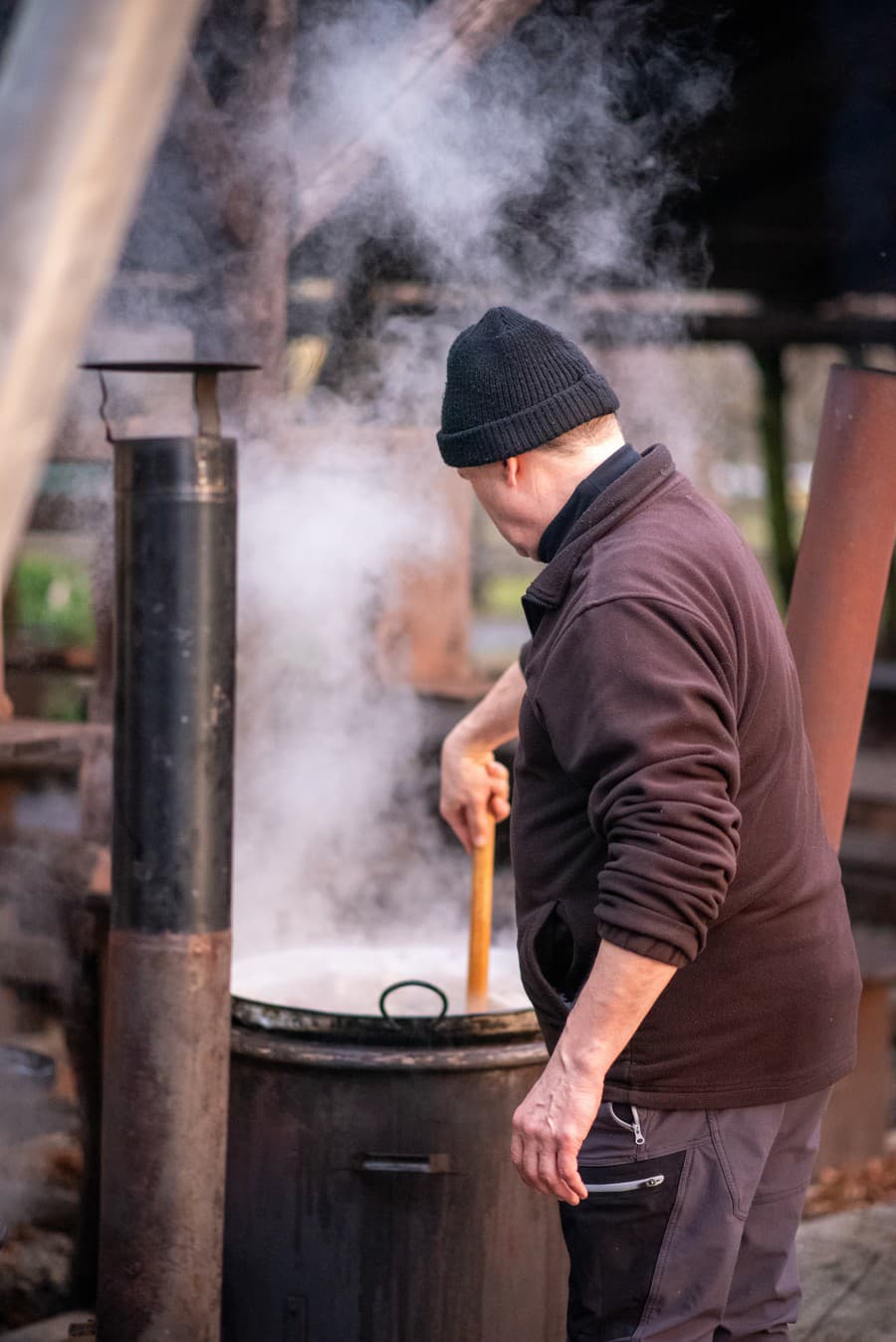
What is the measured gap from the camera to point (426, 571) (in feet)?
17.5

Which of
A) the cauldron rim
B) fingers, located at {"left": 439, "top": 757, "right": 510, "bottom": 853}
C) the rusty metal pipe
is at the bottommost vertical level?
the cauldron rim

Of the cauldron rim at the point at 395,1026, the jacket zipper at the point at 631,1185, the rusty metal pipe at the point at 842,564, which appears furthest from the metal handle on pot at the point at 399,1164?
the rusty metal pipe at the point at 842,564

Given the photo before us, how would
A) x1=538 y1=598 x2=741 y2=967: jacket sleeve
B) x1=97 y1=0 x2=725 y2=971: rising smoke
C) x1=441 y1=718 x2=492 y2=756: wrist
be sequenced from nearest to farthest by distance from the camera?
x1=538 y1=598 x2=741 y2=967: jacket sleeve, x1=441 y1=718 x2=492 y2=756: wrist, x1=97 y1=0 x2=725 y2=971: rising smoke

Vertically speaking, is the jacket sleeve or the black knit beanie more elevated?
the black knit beanie

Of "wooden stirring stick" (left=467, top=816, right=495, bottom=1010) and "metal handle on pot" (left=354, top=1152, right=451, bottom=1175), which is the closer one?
"metal handle on pot" (left=354, top=1152, right=451, bottom=1175)

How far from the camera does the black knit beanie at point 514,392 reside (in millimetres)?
2160

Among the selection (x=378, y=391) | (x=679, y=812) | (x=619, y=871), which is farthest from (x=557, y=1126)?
(x=378, y=391)

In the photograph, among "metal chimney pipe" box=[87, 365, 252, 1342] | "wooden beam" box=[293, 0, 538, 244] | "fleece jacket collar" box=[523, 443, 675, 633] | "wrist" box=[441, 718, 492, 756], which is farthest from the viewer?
"wooden beam" box=[293, 0, 538, 244]

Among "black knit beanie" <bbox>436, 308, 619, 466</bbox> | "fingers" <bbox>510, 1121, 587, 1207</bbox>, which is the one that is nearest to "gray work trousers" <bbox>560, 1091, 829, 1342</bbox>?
"fingers" <bbox>510, 1121, 587, 1207</bbox>

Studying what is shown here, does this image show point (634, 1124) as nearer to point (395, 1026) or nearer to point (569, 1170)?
point (569, 1170)

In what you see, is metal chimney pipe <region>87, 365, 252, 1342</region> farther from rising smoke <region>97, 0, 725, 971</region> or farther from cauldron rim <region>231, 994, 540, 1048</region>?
rising smoke <region>97, 0, 725, 971</region>

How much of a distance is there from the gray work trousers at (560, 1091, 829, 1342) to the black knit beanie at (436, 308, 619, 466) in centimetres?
102

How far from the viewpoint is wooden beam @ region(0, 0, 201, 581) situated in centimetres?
97

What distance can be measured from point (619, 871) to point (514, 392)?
29.0 inches
